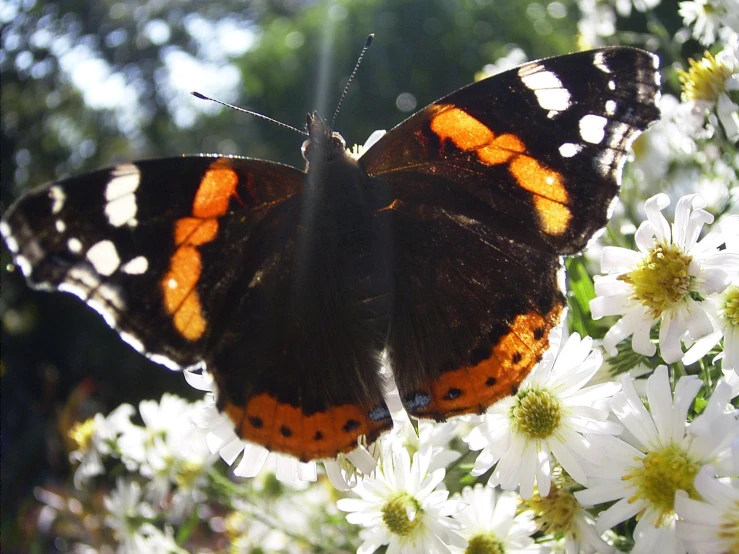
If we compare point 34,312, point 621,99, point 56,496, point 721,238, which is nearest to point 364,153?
point 621,99

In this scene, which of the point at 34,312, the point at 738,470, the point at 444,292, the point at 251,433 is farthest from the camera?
the point at 34,312

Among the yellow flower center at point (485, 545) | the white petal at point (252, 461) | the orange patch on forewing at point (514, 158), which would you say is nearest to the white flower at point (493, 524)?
the yellow flower center at point (485, 545)

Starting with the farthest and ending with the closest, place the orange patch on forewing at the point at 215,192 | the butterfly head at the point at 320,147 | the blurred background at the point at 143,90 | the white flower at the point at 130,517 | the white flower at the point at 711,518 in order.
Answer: the blurred background at the point at 143,90, the white flower at the point at 130,517, the butterfly head at the point at 320,147, the orange patch on forewing at the point at 215,192, the white flower at the point at 711,518

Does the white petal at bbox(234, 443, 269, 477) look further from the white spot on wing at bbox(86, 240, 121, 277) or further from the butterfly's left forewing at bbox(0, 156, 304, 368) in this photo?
the white spot on wing at bbox(86, 240, 121, 277)

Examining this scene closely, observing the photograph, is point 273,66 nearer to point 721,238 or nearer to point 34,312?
point 34,312

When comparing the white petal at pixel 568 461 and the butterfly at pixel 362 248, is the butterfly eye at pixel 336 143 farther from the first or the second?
the white petal at pixel 568 461

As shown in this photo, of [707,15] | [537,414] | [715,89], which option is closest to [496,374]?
[537,414]
